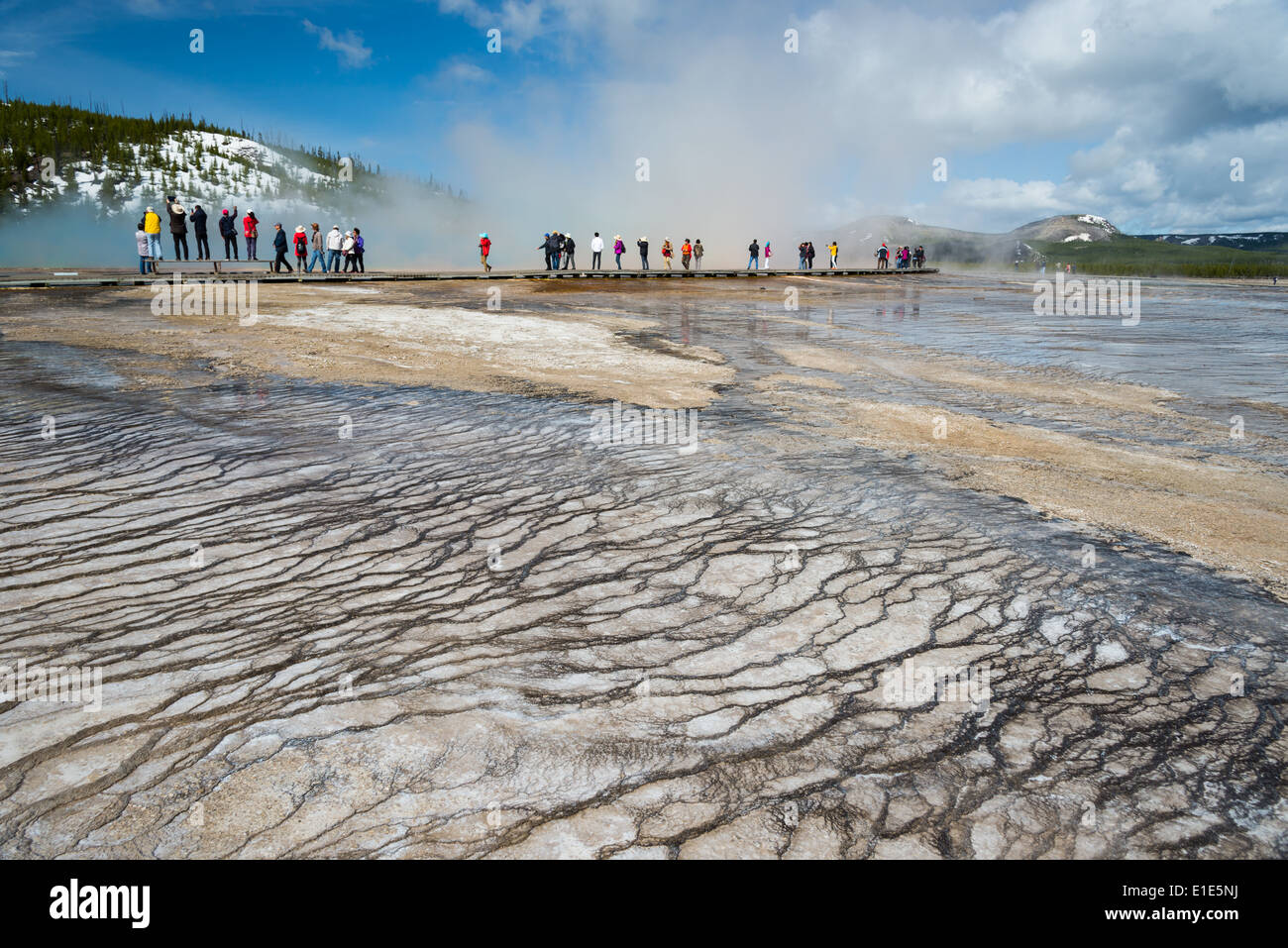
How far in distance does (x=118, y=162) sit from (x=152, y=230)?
82154 mm

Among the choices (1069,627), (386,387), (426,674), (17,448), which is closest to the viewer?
(426,674)

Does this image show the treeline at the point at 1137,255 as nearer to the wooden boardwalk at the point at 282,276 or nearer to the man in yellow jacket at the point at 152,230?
the wooden boardwalk at the point at 282,276

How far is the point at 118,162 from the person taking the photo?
81.3 meters

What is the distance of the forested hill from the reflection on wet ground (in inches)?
3217

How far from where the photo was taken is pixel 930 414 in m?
7.00

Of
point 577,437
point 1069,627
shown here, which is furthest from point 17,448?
point 1069,627

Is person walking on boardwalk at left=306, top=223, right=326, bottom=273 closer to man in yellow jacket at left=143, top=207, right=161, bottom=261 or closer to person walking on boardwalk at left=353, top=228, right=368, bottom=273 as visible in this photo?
person walking on boardwalk at left=353, top=228, right=368, bottom=273

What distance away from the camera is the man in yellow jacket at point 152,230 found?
18.0 m

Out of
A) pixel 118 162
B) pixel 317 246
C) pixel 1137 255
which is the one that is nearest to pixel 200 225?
pixel 317 246

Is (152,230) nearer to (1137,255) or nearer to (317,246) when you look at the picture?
(317,246)

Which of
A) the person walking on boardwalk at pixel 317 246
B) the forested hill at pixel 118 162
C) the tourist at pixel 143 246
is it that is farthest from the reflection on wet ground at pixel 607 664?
the forested hill at pixel 118 162

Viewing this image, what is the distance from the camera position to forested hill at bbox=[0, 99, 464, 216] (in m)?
76.7

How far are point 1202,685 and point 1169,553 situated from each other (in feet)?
4.58
